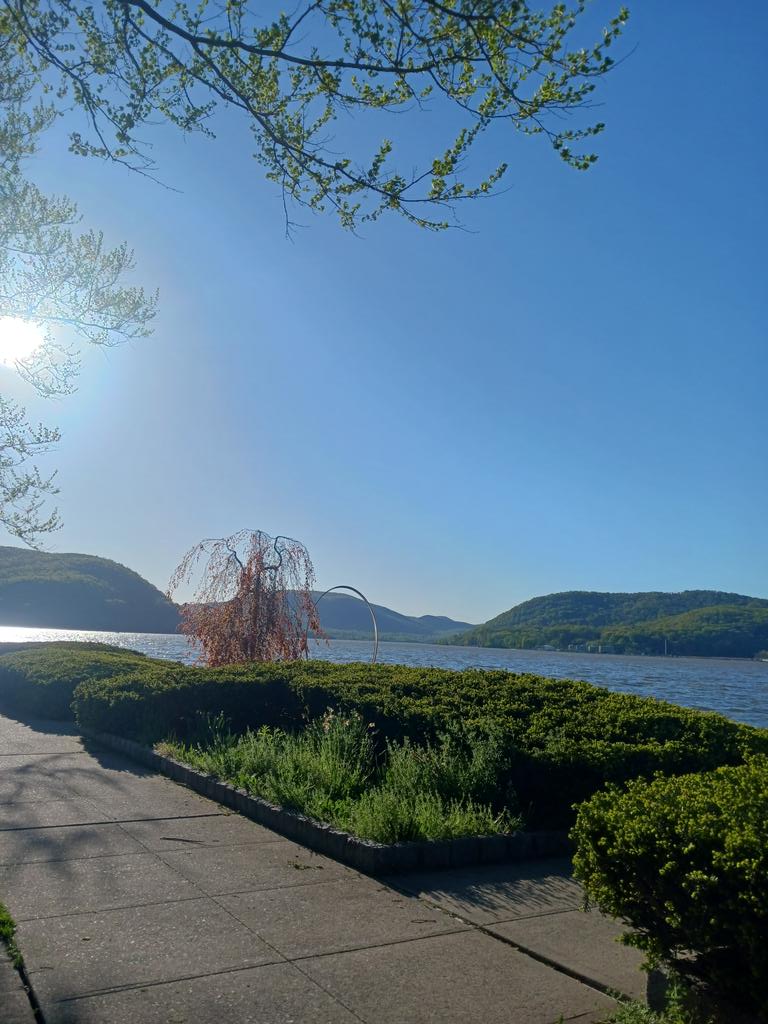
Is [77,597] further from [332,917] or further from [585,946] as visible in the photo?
[585,946]

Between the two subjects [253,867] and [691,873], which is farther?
[253,867]

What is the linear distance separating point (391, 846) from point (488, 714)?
261 cm

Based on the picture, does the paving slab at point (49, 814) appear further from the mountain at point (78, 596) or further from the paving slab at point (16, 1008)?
the mountain at point (78, 596)

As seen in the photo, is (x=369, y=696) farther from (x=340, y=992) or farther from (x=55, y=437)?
(x=55, y=437)

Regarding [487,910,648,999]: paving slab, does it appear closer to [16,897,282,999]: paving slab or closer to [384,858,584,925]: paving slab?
[384,858,584,925]: paving slab

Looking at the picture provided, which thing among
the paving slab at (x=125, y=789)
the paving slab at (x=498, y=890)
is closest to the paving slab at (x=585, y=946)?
the paving slab at (x=498, y=890)

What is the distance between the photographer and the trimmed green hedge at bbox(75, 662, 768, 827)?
6.84 m

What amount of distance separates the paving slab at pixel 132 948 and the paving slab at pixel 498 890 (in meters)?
1.29

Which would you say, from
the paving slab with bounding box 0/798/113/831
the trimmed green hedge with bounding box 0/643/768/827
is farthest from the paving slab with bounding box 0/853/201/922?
the trimmed green hedge with bounding box 0/643/768/827

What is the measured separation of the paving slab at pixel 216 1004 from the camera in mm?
3418

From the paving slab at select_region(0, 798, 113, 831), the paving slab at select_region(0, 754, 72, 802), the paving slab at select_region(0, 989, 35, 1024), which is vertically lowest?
the paving slab at select_region(0, 989, 35, 1024)

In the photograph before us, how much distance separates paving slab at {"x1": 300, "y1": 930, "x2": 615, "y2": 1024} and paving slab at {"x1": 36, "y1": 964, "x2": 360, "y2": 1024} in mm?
123

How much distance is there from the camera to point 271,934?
4383 mm

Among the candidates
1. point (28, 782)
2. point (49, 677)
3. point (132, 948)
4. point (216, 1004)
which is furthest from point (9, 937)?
point (49, 677)
